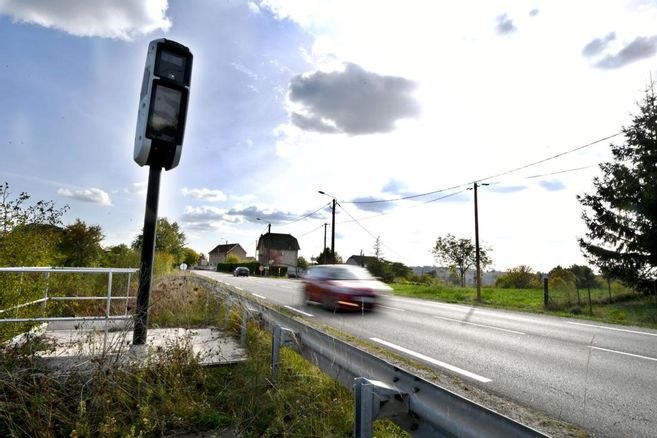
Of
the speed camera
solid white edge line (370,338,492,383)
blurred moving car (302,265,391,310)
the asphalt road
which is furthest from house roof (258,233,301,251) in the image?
the speed camera

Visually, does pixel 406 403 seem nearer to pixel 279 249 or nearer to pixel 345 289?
pixel 345 289

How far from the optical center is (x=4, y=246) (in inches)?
221

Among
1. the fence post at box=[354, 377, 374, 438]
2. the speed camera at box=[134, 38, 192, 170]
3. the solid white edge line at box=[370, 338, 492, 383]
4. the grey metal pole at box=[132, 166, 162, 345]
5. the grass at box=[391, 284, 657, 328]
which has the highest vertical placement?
the speed camera at box=[134, 38, 192, 170]

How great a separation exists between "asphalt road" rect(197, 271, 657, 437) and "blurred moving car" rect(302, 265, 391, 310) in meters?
0.57

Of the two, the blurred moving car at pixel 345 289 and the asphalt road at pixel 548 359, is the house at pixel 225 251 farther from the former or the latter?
the asphalt road at pixel 548 359

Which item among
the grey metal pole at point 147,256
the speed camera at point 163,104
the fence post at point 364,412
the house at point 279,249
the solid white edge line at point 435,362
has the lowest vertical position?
the solid white edge line at point 435,362

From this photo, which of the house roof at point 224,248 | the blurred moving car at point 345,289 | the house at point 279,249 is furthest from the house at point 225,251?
the blurred moving car at point 345,289

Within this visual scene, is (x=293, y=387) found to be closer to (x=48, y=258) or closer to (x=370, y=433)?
(x=370, y=433)

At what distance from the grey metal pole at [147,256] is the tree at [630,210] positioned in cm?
2110

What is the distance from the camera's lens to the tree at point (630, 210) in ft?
61.1

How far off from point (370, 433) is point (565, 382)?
444 centimetres

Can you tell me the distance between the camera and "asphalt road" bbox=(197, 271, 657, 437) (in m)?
4.29

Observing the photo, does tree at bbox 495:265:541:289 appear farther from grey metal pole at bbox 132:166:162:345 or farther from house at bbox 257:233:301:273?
house at bbox 257:233:301:273

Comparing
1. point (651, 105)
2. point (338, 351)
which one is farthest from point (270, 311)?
point (651, 105)
